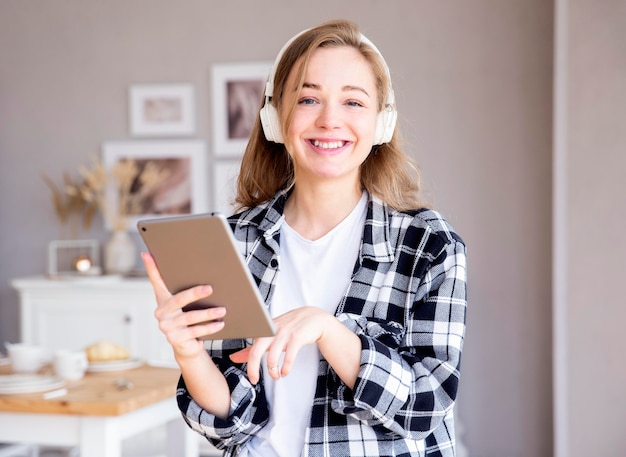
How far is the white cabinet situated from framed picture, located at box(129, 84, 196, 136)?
2.97 ft

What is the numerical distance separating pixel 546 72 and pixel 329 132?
306 cm

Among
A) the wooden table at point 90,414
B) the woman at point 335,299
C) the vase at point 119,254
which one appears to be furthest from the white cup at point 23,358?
the vase at point 119,254

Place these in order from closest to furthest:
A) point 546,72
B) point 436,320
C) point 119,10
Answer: point 436,320 < point 546,72 < point 119,10

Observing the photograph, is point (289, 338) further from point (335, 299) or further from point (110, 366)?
point (110, 366)

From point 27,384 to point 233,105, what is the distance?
2.47 metres

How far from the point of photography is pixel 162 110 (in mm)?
4746

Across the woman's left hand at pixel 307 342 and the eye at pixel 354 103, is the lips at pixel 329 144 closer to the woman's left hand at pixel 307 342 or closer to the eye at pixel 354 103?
the eye at pixel 354 103

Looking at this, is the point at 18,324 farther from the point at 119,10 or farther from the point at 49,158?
the point at 119,10

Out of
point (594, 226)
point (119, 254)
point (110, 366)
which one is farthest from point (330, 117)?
point (119, 254)

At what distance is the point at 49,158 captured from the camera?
16.3 ft

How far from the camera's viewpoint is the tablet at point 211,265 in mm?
1170

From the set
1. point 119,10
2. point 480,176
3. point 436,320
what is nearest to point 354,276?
point 436,320

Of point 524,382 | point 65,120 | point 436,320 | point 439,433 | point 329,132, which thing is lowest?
point 524,382

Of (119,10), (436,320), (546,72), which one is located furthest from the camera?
(119,10)
